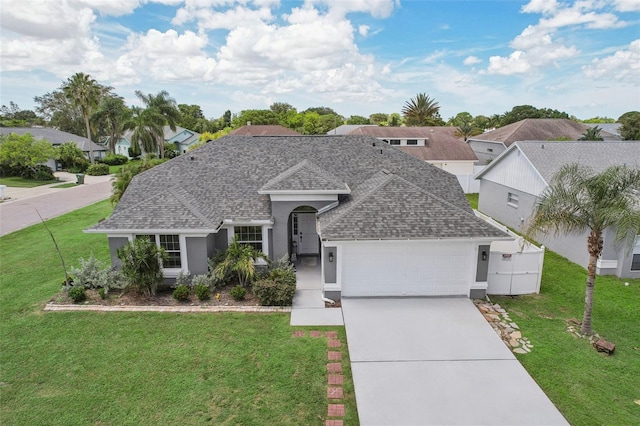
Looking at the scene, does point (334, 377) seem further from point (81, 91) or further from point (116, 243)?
point (81, 91)

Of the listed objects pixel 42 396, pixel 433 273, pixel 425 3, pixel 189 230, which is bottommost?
pixel 42 396

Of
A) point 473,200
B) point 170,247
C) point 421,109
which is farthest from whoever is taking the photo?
point 421,109

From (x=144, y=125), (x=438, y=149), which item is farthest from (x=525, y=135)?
(x=144, y=125)

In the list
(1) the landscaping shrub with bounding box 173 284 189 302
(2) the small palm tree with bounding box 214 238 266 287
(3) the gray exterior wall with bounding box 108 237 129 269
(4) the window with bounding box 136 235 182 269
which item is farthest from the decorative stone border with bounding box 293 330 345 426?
(3) the gray exterior wall with bounding box 108 237 129 269

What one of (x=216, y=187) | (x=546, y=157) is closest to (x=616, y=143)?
(x=546, y=157)

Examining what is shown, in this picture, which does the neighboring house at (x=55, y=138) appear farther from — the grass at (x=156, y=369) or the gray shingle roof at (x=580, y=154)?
the gray shingle roof at (x=580, y=154)

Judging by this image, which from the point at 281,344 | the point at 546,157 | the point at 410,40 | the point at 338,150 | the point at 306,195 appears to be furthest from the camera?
the point at 410,40

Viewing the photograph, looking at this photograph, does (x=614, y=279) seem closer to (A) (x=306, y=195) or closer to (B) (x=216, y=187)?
(A) (x=306, y=195)
